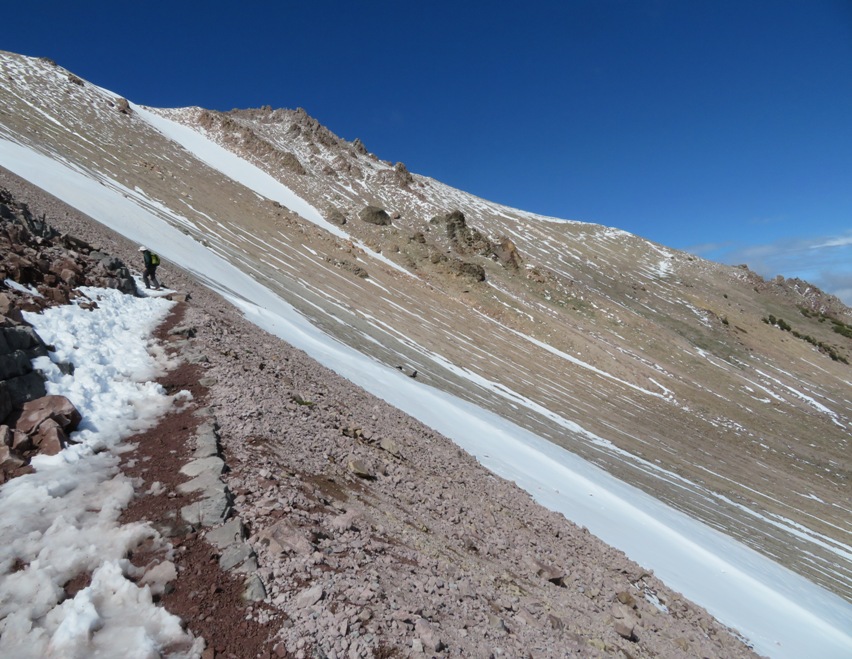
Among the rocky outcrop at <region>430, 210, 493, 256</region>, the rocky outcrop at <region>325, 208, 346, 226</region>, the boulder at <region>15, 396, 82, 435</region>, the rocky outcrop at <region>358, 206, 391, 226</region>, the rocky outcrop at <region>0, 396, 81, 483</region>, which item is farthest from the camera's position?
the rocky outcrop at <region>430, 210, 493, 256</region>

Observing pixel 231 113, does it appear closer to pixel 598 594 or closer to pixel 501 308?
pixel 501 308

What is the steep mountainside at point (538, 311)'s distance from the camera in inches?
1077

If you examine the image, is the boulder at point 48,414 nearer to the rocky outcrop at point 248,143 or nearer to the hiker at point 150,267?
the hiker at point 150,267

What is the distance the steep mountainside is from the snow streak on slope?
284cm

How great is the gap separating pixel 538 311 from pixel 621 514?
1677 inches

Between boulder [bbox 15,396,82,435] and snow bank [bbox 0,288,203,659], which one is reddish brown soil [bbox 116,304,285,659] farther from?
boulder [bbox 15,396,82,435]

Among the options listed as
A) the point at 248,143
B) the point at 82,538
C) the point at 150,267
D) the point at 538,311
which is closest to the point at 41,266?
the point at 150,267

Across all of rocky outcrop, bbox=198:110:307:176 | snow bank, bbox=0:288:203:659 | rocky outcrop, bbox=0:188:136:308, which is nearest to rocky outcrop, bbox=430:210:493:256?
rocky outcrop, bbox=198:110:307:176

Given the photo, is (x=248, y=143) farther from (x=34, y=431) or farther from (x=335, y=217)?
(x=34, y=431)

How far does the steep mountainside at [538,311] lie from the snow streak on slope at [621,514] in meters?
2.84

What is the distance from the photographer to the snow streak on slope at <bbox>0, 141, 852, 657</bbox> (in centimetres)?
1236

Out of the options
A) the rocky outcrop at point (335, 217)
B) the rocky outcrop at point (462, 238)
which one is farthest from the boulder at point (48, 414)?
the rocky outcrop at point (462, 238)

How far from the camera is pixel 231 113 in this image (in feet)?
345

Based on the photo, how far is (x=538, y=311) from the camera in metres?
56.8
